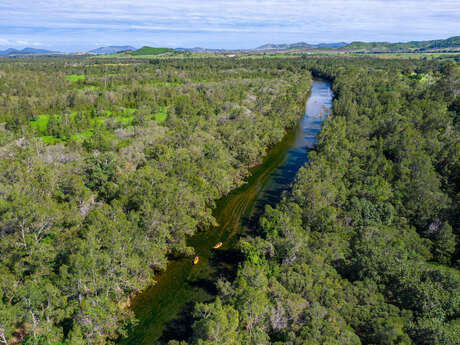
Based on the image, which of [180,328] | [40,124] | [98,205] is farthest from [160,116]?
[180,328]

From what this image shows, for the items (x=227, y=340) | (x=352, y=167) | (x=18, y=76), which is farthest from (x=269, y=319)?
(x=18, y=76)

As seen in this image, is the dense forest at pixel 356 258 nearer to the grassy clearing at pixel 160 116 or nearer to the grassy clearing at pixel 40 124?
the grassy clearing at pixel 160 116

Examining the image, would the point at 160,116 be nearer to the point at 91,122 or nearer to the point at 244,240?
the point at 91,122

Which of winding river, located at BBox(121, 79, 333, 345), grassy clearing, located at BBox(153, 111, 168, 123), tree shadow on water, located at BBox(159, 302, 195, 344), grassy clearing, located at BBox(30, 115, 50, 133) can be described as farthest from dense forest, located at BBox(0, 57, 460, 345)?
grassy clearing, located at BBox(153, 111, 168, 123)

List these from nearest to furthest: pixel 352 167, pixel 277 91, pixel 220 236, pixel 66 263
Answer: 1. pixel 66 263
2. pixel 220 236
3. pixel 352 167
4. pixel 277 91

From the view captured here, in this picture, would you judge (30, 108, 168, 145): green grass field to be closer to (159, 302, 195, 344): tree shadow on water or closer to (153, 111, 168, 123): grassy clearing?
(153, 111, 168, 123): grassy clearing

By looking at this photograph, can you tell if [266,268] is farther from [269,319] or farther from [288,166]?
[288,166]
